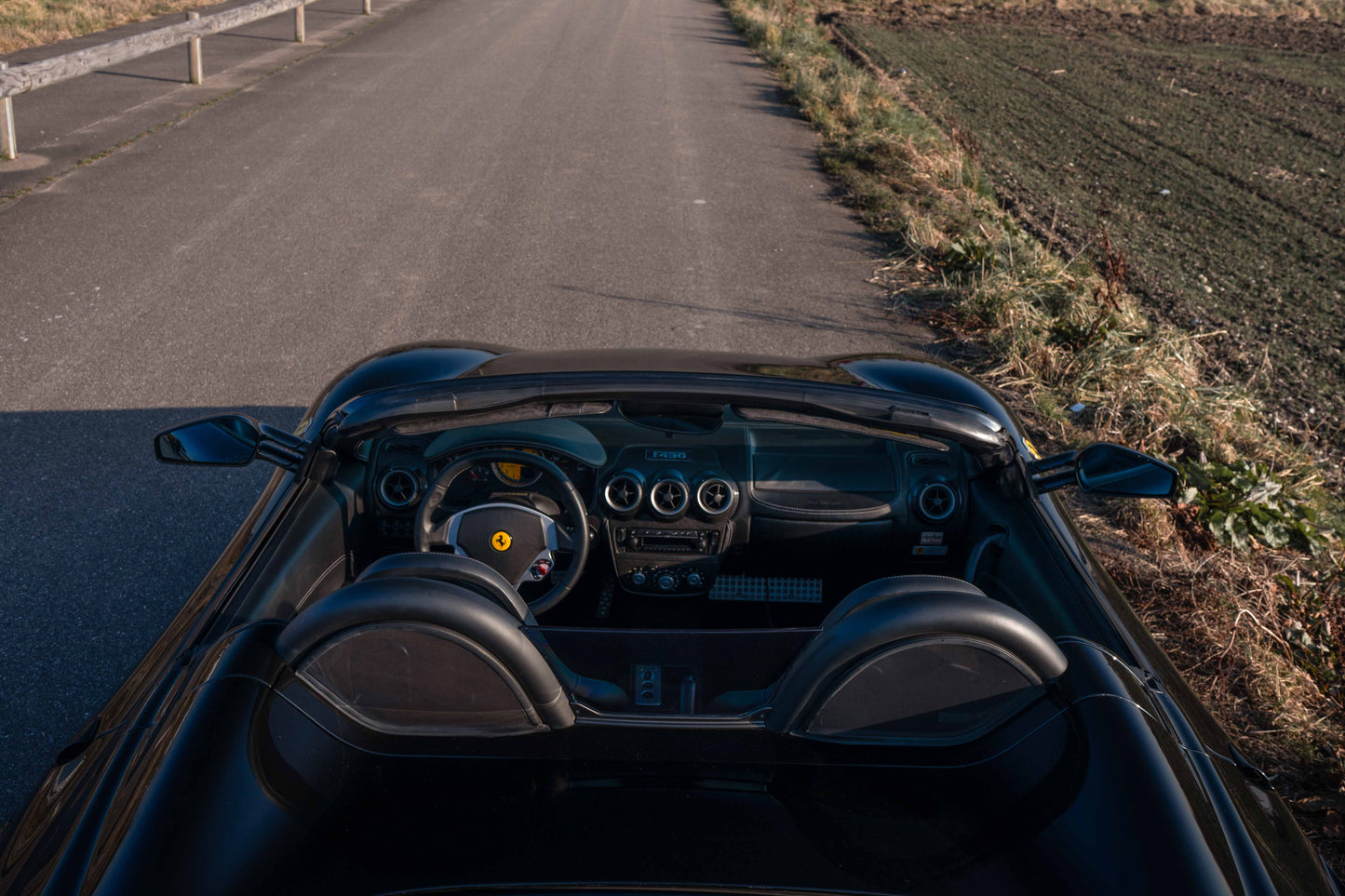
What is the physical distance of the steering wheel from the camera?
289 cm

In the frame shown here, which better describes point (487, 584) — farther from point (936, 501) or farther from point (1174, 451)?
point (1174, 451)

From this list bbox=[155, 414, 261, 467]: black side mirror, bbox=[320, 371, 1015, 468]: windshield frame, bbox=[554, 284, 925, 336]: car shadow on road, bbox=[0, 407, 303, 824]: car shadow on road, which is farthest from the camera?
bbox=[554, 284, 925, 336]: car shadow on road

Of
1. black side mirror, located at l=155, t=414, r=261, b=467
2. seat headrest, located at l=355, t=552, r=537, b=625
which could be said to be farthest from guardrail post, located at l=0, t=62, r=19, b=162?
seat headrest, located at l=355, t=552, r=537, b=625

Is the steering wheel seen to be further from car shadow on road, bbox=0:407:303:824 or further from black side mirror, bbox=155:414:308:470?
car shadow on road, bbox=0:407:303:824

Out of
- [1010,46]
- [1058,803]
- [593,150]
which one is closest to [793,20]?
[1010,46]

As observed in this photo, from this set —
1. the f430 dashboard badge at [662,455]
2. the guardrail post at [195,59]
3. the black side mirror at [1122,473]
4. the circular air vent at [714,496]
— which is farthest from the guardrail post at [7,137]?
the black side mirror at [1122,473]

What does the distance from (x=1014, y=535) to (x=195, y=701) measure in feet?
6.53

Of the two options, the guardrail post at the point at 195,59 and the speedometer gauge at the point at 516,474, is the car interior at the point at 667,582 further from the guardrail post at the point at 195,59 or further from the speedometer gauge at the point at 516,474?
the guardrail post at the point at 195,59

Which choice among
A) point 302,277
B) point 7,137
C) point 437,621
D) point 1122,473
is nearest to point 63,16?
point 7,137

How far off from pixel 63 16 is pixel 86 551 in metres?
17.9

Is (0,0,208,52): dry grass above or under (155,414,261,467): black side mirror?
above

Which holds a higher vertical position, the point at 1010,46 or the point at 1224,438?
the point at 1010,46

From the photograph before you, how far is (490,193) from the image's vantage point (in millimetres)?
10281

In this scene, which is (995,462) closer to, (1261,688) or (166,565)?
(1261,688)
